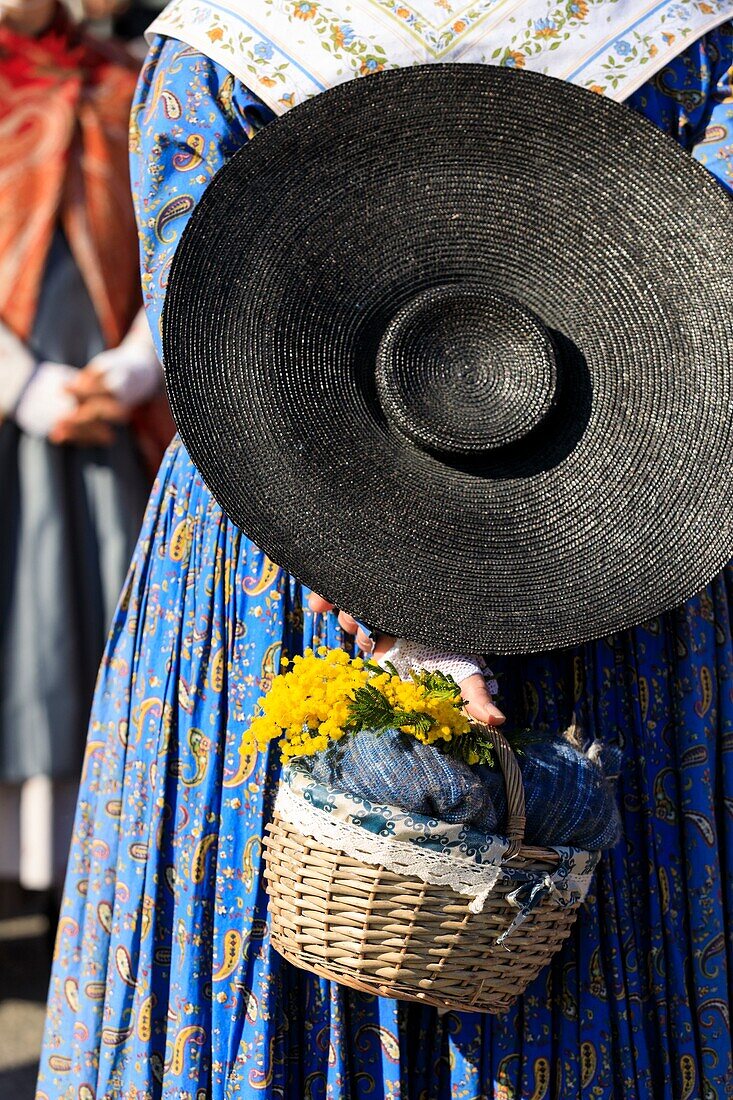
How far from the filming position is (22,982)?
309 cm

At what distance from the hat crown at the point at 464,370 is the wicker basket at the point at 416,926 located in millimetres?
347

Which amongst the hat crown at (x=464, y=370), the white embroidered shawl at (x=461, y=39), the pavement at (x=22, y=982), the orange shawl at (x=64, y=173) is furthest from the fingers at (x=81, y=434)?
the hat crown at (x=464, y=370)

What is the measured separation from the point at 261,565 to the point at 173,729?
24 centimetres

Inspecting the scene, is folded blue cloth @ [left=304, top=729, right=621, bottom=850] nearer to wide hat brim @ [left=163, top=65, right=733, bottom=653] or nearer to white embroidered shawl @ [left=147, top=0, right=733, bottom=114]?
wide hat brim @ [left=163, top=65, right=733, bottom=653]

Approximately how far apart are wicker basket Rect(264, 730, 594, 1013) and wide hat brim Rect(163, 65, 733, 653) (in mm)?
246

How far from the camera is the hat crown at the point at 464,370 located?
4.65 ft

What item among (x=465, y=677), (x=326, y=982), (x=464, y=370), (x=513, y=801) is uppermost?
(x=464, y=370)

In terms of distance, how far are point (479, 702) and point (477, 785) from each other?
134mm

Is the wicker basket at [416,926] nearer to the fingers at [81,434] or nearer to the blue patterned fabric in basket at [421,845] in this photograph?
the blue patterned fabric in basket at [421,845]

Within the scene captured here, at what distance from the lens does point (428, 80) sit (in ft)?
4.68

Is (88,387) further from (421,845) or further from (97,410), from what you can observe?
(421,845)

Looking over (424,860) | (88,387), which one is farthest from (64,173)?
(424,860)

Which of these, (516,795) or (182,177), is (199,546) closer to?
(182,177)

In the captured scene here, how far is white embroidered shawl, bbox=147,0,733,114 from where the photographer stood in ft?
5.09
